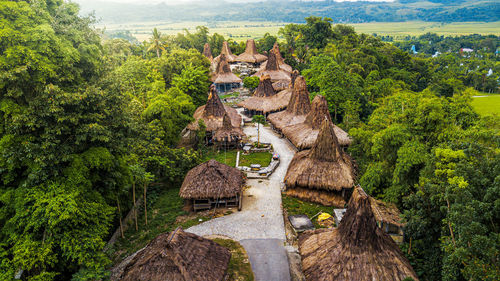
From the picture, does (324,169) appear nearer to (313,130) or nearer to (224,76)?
(313,130)

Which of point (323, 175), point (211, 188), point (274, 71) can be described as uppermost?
point (274, 71)

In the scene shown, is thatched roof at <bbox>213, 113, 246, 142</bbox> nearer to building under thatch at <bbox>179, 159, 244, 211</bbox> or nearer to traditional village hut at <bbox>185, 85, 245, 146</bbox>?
traditional village hut at <bbox>185, 85, 245, 146</bbox>

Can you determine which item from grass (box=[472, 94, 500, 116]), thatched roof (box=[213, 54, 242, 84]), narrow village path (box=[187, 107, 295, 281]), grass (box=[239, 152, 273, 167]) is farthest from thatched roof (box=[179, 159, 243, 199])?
thatched roof (box=[213, 54, 242, 84])

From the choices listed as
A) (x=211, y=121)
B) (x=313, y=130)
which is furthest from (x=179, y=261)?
(x=211, y=121)

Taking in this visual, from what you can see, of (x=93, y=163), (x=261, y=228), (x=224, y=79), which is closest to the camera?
(x=93, y=163)

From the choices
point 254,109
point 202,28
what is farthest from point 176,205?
point 202,28

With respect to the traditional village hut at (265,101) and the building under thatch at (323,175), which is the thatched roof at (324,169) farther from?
the traditional village hut at (265,101)

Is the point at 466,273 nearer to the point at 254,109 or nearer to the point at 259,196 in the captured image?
the point at 259,196
